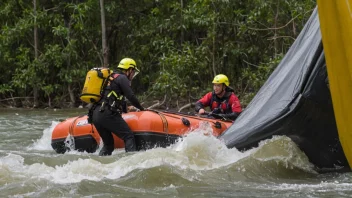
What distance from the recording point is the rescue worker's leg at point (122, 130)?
26.1 ft

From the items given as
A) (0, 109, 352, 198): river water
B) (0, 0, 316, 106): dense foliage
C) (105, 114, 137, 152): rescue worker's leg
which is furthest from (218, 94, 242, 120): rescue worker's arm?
(0, 0, 316, 106): dense foliage

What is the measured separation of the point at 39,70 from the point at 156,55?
10.7 ft

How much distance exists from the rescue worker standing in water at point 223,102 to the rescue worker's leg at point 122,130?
1522mm

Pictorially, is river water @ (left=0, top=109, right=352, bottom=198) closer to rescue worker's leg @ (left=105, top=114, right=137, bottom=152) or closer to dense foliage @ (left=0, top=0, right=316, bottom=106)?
rescue worker's leg @ (left=105, top=114, right=137, bottom=152)

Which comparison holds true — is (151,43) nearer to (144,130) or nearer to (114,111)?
(144,130)

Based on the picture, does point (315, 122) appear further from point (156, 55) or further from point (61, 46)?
point (61, 46)

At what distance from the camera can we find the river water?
5203 millimetres

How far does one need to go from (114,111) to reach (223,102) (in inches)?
76.8

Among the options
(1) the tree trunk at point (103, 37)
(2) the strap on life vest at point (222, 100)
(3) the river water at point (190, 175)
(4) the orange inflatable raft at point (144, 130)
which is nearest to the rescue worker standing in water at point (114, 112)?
(4) the orange inflatable raft at point (144, 130)

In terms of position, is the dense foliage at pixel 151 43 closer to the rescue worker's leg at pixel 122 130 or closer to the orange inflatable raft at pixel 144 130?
the orange inflatable raft at pixel 144 130

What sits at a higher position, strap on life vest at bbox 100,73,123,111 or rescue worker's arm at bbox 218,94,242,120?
strap on life vest at bbox 100,73,123,111

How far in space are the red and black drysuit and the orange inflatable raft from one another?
0.26 m

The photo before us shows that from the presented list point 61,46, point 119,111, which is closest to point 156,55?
point 61,46

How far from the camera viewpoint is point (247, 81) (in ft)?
49.6
